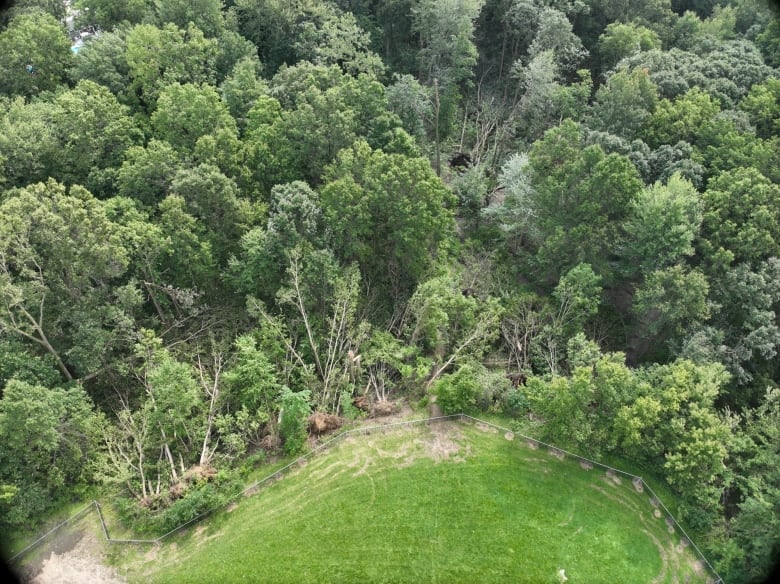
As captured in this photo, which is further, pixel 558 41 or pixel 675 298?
pixel 558 41

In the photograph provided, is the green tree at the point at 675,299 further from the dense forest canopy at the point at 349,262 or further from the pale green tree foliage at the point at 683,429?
the pale green tree foliage at the point at 683,429

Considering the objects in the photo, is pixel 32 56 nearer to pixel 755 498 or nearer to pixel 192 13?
pixel 192 13

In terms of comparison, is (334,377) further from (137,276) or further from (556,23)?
(556,23)

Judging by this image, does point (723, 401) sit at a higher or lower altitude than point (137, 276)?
lower

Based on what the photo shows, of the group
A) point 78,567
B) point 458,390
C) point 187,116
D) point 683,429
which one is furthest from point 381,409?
point 187,116

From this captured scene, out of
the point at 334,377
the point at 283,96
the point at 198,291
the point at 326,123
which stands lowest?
→ the point at 334,377

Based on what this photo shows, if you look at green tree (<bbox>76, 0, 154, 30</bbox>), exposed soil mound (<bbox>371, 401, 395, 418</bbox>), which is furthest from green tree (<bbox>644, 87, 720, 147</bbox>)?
green tree (<bbox>76, 0, 154, 30</bbox>)

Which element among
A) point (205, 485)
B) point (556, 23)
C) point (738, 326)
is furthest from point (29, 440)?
point (556, 23)
